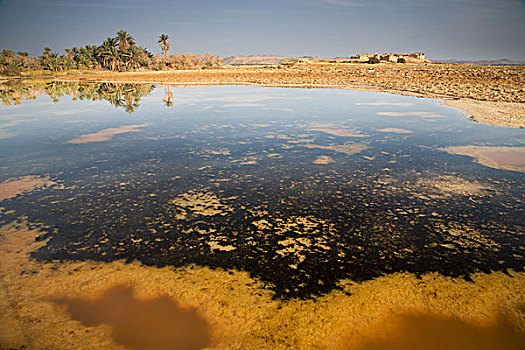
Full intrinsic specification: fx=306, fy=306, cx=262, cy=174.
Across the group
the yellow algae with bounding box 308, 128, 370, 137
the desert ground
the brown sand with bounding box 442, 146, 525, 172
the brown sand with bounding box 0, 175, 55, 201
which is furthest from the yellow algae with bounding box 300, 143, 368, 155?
the brown sand with bounding box 0, 175, 55, 201

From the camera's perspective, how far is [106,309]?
7.04 ft

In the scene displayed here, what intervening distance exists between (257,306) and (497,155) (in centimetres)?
550

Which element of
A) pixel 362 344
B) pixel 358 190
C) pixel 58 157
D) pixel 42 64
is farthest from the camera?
pixel 42 64

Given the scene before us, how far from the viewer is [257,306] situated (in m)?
2.13

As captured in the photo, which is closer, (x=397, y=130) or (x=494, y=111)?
(x=397, y=130)

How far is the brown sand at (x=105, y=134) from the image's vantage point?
22.0 feet

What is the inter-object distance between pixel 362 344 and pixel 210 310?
39.6 inches

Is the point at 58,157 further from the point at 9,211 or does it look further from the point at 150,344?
the point at 150,344

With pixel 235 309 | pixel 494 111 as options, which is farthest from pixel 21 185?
pixel 494 111

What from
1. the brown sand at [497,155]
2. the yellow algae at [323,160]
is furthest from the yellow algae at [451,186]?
the yellow algae at [323,160]

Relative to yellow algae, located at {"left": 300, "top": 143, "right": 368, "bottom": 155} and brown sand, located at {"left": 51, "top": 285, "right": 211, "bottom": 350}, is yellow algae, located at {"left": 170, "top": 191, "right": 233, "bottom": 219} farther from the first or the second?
yellow algae, located at {"left": 300, "top": 143, "right": 368, "bottom": 155}

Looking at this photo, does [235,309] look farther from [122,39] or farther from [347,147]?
[122,39]

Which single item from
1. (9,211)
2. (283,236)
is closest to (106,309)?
(283,236)

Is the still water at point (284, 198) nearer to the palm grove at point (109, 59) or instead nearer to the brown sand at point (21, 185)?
the brown sand at point (21, 185)
